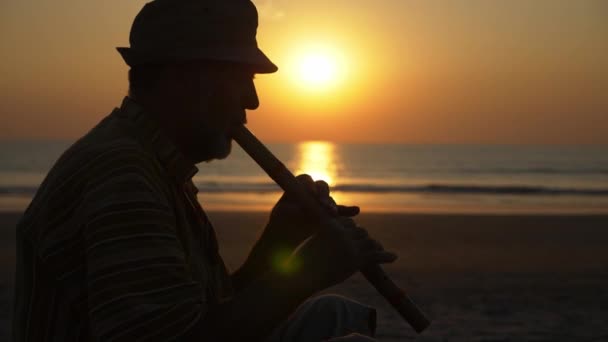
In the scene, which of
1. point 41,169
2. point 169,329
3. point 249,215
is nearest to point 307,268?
point 169,329

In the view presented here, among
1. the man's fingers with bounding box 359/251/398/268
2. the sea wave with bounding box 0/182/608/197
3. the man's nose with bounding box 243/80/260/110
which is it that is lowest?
the man's fingers with bounding box 359/251/398/268

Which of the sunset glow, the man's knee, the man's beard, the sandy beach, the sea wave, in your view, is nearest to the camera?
the man's beard

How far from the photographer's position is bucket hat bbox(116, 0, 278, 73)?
221cm

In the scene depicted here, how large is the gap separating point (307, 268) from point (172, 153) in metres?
0.51

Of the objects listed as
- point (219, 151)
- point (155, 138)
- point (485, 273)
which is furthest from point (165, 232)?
point (485, 273)

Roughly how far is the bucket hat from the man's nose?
0.06 metres

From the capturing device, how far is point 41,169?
144 feet

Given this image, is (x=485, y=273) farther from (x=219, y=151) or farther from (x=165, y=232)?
(x=165, y=232)

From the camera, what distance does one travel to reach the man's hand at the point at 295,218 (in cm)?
270

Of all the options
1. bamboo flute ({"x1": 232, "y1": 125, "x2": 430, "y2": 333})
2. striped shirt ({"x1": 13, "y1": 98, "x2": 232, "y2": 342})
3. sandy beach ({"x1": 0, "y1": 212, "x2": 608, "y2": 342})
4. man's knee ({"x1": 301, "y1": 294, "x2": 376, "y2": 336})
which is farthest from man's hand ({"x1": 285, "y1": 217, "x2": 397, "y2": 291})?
sandy beach ({"x1": 0, "y1": 212, "x2": 608, "y2": 342})

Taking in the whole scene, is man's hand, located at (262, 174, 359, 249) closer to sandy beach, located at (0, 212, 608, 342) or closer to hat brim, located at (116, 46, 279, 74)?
hat brim, located at (116, 46, 279, 74)

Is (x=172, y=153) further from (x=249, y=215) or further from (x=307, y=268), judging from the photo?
(x=249, y=215)

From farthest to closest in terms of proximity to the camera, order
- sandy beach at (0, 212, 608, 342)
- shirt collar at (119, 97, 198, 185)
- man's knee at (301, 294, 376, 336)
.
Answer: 1. sandy beach at (0, 212, 608, 342)
2. man's knee at (301, 294, 376, 336)
3. shirt collar at (119, 97, 198, 185)

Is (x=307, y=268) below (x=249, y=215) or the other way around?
below
